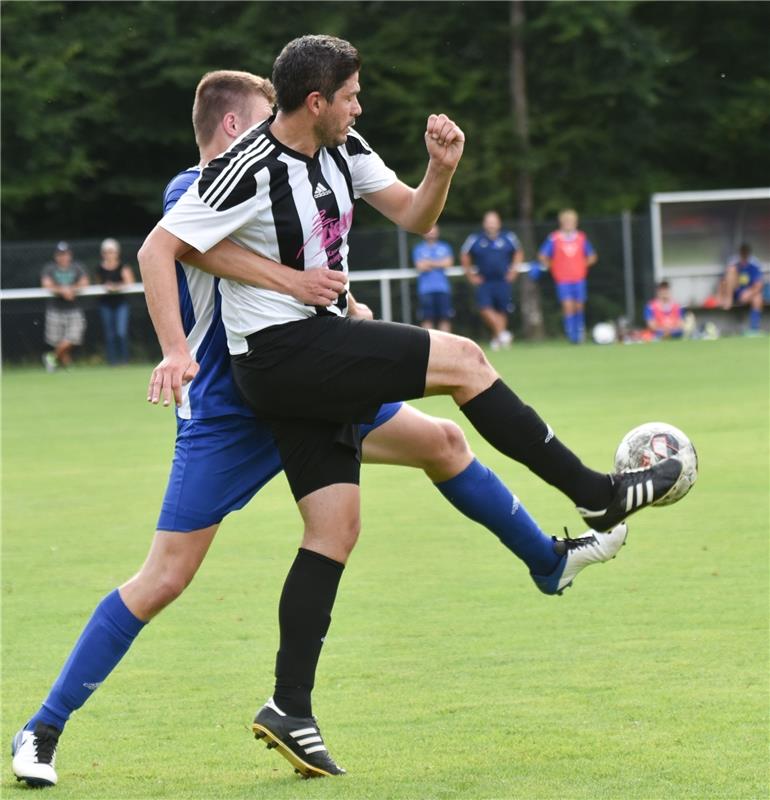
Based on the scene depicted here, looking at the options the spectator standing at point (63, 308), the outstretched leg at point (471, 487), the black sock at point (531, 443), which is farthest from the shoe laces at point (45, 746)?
the spectator standing at point (63, 308)

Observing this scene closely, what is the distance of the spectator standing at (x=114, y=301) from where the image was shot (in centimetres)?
2475

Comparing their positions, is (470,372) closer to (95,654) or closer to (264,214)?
(264,214)

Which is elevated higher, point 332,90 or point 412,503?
point 332,90

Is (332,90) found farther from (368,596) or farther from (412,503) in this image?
(412,503)

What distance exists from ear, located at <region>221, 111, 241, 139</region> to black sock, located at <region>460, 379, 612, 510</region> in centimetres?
122

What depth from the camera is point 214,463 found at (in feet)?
15.6

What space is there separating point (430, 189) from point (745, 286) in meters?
22.8

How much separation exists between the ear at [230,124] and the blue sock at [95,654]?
1530 mm

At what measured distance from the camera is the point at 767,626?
19.4 ft

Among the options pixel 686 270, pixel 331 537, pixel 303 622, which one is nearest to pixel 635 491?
pixel 331 537

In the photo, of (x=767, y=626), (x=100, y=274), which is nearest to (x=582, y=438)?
(x=767, y=626)

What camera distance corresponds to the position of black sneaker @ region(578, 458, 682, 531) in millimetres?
4664

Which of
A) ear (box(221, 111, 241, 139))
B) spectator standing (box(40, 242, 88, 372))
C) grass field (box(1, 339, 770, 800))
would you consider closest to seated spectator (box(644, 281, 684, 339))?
spectator standing (box(40, 242, 88, 372))

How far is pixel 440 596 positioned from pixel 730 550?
1.62 metres
